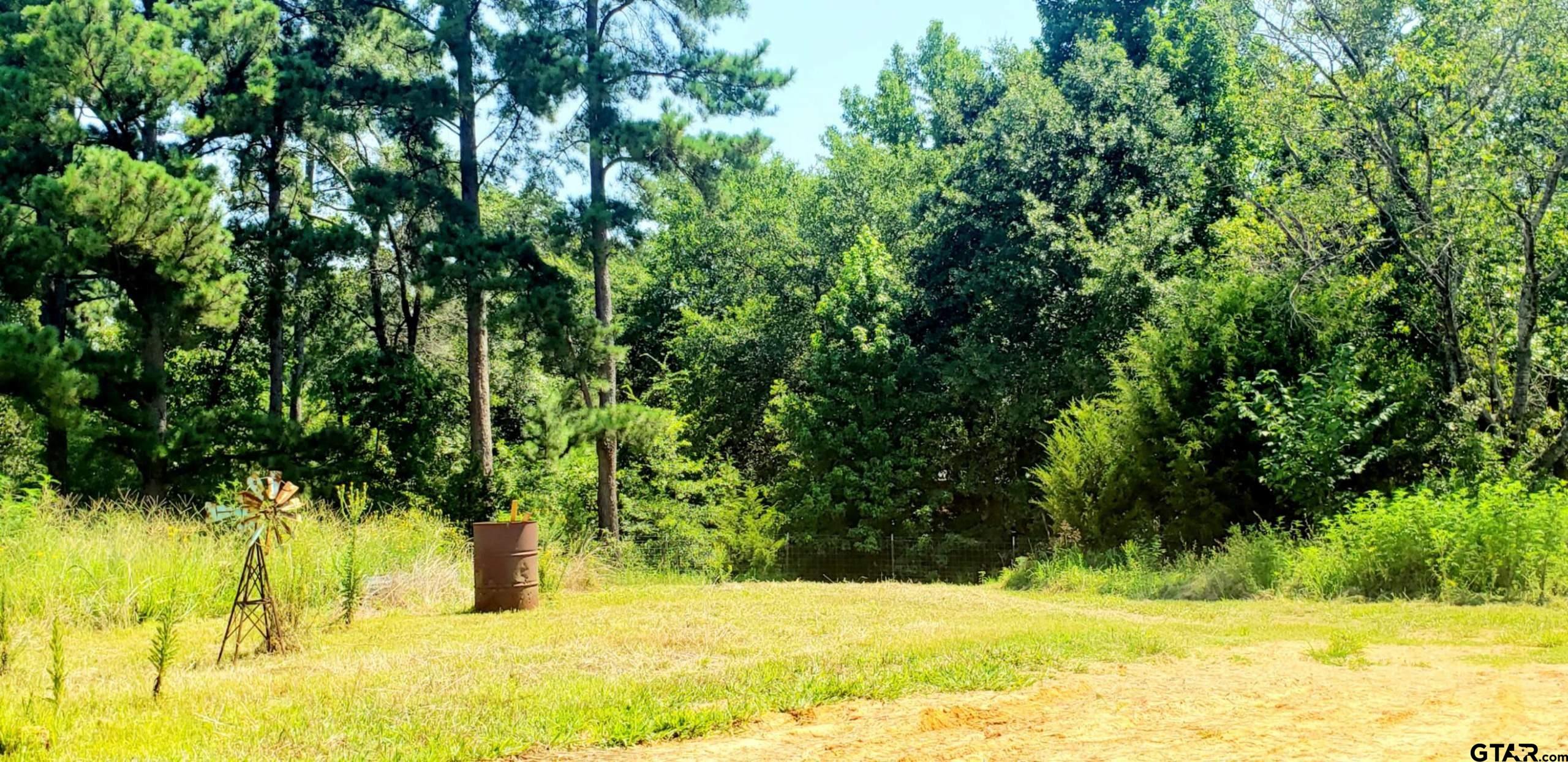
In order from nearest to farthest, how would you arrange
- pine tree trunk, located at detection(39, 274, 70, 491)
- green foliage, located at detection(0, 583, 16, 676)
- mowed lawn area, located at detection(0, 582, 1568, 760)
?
1. mowed lawn area, located at detection(0, 582, 1568, 760)
2. green foliage, located at detection(0, 583, 16, 676)
3. pine tree trunk, located at detection(39, 274, 70, 491)

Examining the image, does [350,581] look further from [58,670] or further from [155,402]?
[155,402]

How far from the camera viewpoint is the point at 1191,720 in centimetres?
480

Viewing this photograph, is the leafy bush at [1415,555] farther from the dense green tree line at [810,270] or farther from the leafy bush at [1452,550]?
the dense green tree line at [810,270]

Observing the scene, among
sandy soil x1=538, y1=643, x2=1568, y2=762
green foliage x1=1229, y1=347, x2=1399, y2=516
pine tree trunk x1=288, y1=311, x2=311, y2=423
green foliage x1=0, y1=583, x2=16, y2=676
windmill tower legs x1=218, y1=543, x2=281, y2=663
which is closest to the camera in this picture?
sandy soil x1=538, y1=643, x2=1568, y2=762

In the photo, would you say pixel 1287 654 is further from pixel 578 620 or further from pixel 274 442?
pixel 274 442

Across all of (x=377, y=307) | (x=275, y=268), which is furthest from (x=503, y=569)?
(x=377, y=307)

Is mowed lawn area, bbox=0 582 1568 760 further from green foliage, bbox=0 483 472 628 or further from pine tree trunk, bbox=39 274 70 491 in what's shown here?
pine tree trunk, bbox=39 274 70 491

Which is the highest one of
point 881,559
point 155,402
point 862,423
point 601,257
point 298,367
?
point 601,257

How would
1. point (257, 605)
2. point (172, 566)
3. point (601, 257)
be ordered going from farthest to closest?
1. point (601, 257)
2. point (172, 566)
3. point (257, 605)

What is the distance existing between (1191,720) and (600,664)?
3.73 meters

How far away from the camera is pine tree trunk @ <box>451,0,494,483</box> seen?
18938 millimetres

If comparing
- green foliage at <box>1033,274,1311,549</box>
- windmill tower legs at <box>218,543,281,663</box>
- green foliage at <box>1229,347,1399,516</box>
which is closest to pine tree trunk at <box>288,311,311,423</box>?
windmill tower legs at <box>218,543,281,663</box>

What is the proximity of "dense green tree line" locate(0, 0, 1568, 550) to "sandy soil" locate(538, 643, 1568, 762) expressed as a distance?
7.84 meters

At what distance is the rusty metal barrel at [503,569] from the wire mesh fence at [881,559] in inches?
394
